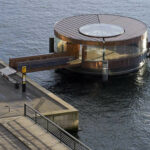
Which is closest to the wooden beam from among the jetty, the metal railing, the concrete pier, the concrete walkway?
the jetty

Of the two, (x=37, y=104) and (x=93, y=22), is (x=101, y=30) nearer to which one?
(x=93, y=22)

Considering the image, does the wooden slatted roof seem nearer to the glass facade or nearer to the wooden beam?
the glass facade

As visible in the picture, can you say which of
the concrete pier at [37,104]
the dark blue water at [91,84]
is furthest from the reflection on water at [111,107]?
the concrete pier at [37,104]

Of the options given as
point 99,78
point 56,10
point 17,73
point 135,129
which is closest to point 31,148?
point 135,129

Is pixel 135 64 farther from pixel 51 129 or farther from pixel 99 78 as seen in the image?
pixel 51 129

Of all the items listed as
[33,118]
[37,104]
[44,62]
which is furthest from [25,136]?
[44,62]

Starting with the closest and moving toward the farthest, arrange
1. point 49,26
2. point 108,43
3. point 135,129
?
point 135,129 → point 108,43 → point 49,26
